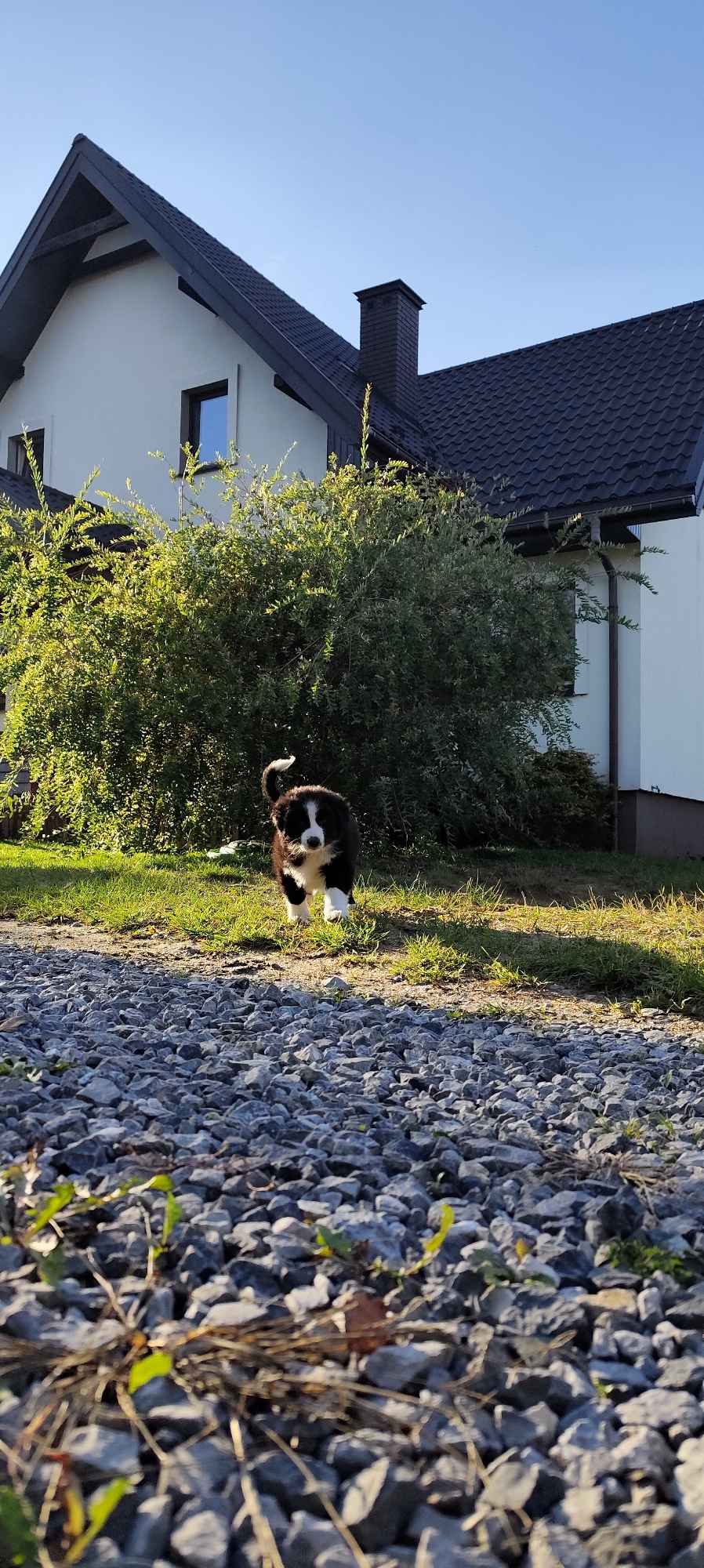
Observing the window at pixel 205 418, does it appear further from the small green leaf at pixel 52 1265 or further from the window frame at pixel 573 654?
the small green leaf at pixel 52 1265

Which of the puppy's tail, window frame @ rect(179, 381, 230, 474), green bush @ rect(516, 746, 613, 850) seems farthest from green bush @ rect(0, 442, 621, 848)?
window frame @ rect(179, 381, 230, 474)

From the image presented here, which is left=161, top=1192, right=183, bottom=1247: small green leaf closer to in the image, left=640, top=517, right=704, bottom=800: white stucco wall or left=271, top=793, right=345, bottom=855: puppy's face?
left=271, top=793, right=345, bottom=855: puppy's face

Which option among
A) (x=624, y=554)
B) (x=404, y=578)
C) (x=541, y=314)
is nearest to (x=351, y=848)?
(x=404, y=578)

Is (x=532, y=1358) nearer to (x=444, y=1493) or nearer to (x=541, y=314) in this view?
(x=444, y=1493)

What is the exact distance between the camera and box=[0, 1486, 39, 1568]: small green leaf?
3.03ft

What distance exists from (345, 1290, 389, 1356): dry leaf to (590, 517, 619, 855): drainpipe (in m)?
9.25

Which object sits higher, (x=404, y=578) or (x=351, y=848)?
(x=404, y=578)

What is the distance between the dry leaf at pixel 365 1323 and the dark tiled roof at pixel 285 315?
11.3 meters

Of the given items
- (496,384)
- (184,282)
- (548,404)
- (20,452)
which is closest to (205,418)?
(184,282)

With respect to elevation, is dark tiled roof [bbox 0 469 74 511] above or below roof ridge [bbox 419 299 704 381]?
below

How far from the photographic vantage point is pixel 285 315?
46.6ft

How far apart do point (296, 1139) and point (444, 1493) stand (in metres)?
1.04

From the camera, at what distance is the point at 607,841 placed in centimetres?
1041

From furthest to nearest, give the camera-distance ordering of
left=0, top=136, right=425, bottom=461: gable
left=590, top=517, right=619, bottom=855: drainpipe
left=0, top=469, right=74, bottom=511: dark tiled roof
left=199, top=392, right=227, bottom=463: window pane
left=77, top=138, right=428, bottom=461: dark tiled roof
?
left=199, top=392, right=227, bottom=463: window pane < left=0, top=469, right=74, bottom=511: dark tiled roof < left=77, top=138, right=428, bottom=461: dark tiled roof < left=0, top=136, right=425, bottom=461: gable < left=590, top=517, right=619, bottom=855: drainpipe
